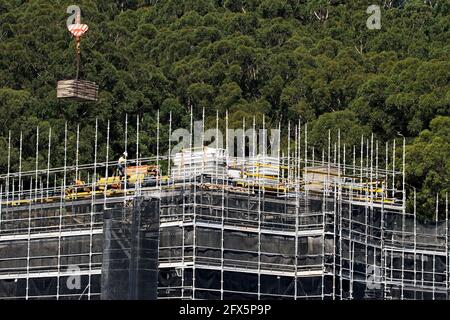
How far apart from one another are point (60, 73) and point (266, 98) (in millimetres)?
14128

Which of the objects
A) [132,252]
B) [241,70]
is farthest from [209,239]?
[241,70]

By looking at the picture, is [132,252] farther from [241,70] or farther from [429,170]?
[241,70]

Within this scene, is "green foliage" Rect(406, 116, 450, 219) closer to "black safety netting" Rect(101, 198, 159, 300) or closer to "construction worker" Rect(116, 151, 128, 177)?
"construction worker" Rect(116, 151, 128, 177)

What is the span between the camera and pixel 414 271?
5788 cm

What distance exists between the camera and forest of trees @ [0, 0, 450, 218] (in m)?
84.7

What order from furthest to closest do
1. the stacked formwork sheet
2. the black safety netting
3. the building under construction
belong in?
the stacked formwork sheet → the building under construction → the black safety netting

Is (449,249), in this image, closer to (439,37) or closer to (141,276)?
(141,276)

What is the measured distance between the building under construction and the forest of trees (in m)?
19.1

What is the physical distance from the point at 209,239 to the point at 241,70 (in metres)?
47.4

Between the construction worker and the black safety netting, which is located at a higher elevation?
the construction worker

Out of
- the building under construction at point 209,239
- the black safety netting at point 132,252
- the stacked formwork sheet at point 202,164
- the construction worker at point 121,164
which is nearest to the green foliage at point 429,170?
the building under construction at point 209,239

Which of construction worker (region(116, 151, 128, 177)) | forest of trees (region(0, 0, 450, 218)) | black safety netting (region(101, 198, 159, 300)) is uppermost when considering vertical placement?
forest of trees (region(0, 0, 450, 218))

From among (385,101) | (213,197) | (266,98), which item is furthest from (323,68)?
(213,197)

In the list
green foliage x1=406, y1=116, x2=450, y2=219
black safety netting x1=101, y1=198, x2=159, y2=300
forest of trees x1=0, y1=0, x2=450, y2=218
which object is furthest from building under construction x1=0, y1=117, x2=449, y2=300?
forest of trees x1=0, y1=0, x2=450, y2=218
